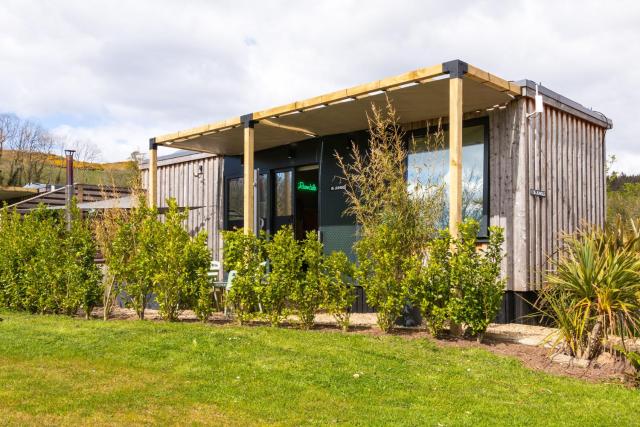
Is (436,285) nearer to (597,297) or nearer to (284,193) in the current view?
(597,297)

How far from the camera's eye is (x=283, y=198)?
1162 centimetres

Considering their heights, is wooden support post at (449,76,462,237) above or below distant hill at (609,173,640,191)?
below

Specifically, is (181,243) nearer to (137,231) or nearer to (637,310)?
(137,231)

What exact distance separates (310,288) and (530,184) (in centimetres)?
324

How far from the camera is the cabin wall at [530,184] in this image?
25.3ft

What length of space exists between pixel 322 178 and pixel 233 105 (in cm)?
1986

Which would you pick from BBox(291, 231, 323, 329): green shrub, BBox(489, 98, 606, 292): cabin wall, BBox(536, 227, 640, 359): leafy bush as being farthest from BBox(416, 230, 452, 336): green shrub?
BBox(489, 98, 606, 292): cabin wall

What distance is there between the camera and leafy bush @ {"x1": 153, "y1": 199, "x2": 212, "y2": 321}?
24.2 feet

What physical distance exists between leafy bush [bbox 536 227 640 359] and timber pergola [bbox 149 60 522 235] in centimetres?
135

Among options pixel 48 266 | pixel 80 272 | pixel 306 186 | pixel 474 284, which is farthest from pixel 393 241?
pixel 306 186

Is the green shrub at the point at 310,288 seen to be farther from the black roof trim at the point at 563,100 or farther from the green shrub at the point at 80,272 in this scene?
the black roof trim at the point at 563,100

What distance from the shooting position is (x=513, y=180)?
7.82m

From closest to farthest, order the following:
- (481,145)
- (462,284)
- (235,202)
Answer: (462,284)
(481,145)
(235,202)

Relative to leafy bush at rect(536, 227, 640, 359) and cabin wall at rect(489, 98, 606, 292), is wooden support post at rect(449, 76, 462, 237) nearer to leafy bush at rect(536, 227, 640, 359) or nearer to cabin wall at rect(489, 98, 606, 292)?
leafy bush at rect(536, 227, 640, 359)
